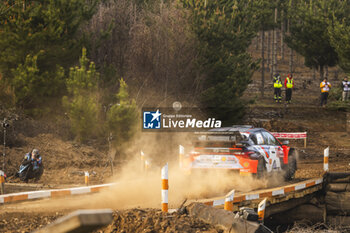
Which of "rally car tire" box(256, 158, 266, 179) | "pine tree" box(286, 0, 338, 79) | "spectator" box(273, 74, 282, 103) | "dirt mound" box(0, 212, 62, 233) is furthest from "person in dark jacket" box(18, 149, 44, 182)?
"pine tree" box(286, 0, 338, 79)

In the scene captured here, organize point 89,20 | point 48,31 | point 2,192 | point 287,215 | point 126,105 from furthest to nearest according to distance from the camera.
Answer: point 89,20 < point 48,31 < point 126,105 < point 287,215 < point 2,192

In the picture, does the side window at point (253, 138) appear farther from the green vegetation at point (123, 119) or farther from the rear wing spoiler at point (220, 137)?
the green vegetation at point (123, 119)

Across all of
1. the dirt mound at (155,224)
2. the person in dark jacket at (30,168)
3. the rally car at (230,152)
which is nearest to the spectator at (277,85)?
the rally car at (230,152)

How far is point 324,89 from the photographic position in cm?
3541

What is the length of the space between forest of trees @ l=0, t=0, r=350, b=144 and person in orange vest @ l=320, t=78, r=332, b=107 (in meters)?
2.05

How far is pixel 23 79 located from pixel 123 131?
14.8 feet

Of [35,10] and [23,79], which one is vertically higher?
[35,10]

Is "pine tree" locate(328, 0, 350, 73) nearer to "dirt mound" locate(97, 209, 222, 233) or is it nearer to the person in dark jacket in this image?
the person in dark jacket

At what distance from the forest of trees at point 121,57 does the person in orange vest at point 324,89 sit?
205 centimetres

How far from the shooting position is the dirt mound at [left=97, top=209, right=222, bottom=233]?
22.4 ft

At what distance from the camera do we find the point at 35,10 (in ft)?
64.5

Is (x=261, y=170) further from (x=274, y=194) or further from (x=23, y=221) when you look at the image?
(x=23, y=221)

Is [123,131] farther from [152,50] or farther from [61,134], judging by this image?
[152,50]

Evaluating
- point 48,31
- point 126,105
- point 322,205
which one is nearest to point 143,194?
point 322,205
